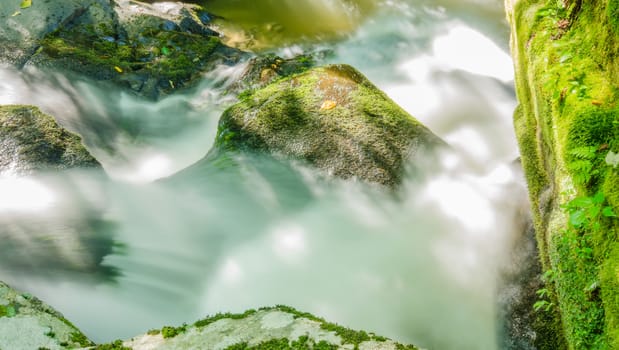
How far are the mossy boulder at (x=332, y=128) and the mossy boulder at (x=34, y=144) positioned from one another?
2.13 meters

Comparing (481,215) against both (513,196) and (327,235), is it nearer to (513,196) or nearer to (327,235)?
(513,196)

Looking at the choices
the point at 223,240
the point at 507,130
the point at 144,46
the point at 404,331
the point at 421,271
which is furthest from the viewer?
the point at 144,46

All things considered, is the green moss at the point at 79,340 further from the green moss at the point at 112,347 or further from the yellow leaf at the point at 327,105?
the yellow leaf at the point at 327,105

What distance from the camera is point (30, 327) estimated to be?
3203mm

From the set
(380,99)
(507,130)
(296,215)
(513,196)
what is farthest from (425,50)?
(296,215)

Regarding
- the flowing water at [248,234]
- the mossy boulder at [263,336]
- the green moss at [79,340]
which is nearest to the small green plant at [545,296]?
the flowing water at [248,234]

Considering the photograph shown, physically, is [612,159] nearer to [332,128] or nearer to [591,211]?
[591,211]

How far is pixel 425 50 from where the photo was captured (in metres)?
11.6

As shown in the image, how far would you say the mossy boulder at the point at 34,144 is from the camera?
604 centimetres

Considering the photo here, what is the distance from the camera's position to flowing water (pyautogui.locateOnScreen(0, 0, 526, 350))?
4570mm

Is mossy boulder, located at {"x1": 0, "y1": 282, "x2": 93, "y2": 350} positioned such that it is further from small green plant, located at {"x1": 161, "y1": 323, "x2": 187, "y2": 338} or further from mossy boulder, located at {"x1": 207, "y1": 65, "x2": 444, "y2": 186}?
mossy boulder, located at {"x1": 207, "y1": 65, "x2": 444, "y2": 186}

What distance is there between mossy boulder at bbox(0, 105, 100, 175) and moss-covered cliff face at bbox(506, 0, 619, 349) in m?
6.40

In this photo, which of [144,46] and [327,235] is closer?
[327,235]

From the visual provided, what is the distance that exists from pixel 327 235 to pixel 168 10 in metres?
10.8
